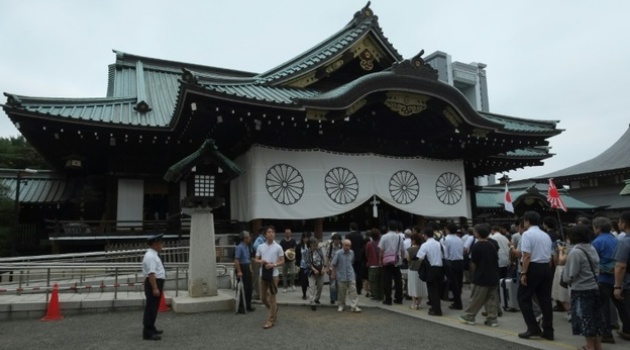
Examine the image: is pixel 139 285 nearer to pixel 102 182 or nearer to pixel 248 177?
pixel 248 177

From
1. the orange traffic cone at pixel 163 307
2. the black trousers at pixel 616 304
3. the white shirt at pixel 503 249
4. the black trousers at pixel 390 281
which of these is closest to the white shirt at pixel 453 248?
the white shirt at pixel 503 249

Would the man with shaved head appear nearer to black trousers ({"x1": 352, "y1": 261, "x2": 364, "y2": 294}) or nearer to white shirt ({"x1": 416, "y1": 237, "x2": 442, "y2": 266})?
white shirt ({"x1": 416, "y1": 237, "x2": 442, "y2": 266})

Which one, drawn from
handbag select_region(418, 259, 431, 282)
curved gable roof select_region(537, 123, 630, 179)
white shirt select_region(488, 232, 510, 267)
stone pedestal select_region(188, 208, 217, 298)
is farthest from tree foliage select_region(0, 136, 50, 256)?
curved gable roof select_region(537, 123, 630, 179)

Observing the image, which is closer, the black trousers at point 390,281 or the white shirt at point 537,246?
the white shirt at point 537,246

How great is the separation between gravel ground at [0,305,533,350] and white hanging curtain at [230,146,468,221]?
5.47 meters

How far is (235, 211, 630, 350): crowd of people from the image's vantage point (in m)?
5.52

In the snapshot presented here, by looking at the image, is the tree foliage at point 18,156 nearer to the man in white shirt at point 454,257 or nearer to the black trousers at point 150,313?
the black trousers at point 150,313

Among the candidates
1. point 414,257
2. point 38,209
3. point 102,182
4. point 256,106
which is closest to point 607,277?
point 414,257

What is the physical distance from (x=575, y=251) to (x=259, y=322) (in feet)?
17.2

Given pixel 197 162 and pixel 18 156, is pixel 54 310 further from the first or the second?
pixel 18 156

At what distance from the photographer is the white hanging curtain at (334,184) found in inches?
531

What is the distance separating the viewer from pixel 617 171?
27.1m

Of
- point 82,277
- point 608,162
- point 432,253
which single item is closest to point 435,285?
point 432,253

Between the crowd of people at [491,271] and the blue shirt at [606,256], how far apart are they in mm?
12
